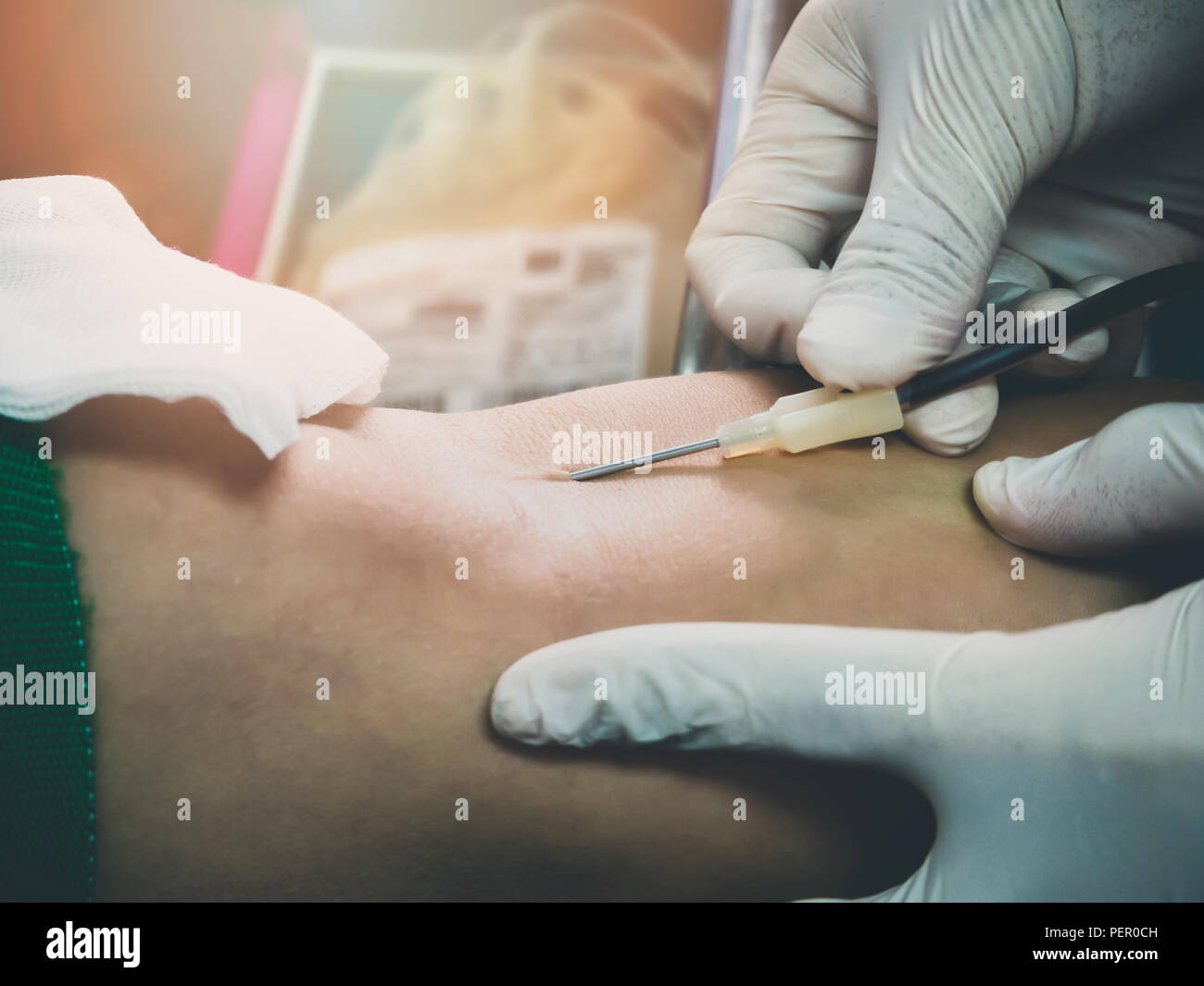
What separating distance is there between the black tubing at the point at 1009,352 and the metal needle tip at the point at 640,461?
0.19 m

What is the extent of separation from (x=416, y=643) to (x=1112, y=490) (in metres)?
0.56

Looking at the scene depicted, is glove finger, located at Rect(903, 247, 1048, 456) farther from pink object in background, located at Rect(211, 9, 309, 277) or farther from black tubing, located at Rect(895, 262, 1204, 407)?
pink object in background, located at Rect(211, 9, 309, 277)

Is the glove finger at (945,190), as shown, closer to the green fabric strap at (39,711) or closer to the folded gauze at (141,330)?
the folded gauze at (141,330)

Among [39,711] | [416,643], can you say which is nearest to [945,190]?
[416,643]

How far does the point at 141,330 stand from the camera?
2.00ft

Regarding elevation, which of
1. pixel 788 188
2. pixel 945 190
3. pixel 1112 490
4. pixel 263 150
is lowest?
pixel 1112 490

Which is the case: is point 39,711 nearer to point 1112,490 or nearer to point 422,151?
point 1112,490

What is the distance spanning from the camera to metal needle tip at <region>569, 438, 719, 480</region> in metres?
0.75

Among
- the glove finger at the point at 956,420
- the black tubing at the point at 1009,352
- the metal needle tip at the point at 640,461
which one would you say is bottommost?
the metal needle tip at the point at 640,461

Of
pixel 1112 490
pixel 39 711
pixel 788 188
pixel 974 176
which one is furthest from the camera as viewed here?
pixel 788 188

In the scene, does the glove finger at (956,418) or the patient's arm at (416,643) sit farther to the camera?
the glove finger at (956,418)

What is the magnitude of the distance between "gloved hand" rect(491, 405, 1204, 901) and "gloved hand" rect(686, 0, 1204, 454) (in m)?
0.21

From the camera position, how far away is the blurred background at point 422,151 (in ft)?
5.22

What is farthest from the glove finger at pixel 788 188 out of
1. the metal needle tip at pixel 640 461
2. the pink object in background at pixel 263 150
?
the pink object in background at pixel 263 150
